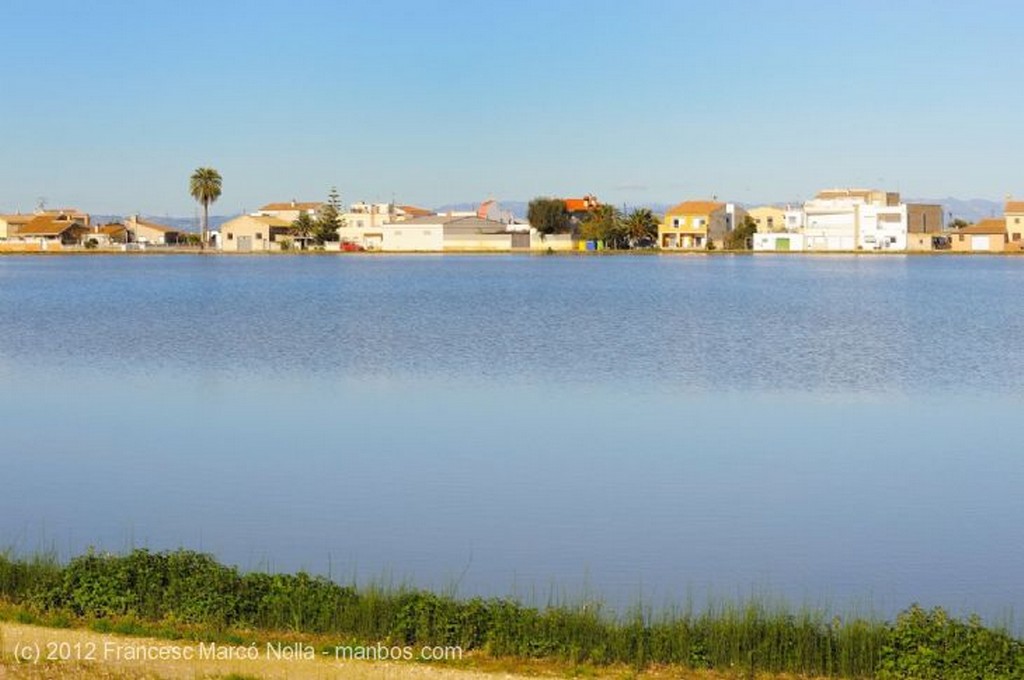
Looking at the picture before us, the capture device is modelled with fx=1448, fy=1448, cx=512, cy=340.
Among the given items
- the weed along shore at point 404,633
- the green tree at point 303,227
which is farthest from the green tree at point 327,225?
the weed along shore at point 404,633

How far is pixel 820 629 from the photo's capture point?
905 centimetres

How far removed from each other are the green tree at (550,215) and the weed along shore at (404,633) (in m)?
111

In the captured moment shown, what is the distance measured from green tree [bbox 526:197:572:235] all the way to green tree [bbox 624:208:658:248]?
628cm

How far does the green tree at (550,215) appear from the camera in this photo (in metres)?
120

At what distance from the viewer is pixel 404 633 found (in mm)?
8922

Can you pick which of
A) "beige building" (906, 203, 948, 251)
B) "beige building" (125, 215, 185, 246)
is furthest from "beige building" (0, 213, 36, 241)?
"beige building" (906, 203, 948, 251)

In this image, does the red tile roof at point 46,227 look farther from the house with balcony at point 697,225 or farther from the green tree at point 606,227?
the house with balcony at point 697,225

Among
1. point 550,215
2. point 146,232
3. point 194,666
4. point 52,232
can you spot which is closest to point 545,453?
point 194,666

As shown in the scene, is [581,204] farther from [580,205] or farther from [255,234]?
[255,234]

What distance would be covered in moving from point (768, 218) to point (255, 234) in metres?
42.9

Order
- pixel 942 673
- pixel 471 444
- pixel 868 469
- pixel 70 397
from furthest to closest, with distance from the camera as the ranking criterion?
pixel 70 397 < pixel 471 444 < pixel 868 469 < pixel 942 673

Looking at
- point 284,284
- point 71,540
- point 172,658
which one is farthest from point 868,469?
point 284,284

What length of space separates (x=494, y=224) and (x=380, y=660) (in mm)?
114748

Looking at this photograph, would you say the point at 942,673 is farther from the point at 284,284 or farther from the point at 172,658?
the point at 284,284
